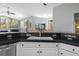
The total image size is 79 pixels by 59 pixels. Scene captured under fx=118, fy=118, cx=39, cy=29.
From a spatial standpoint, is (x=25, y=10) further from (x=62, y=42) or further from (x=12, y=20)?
(x=62, y=42)

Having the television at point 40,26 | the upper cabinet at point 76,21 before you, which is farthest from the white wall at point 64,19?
the television at point 40,26

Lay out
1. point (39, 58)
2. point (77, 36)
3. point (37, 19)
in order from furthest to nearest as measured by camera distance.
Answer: point (37, 19)
point (77, 36)
point (39, 58)

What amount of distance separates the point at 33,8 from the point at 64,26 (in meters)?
0.86

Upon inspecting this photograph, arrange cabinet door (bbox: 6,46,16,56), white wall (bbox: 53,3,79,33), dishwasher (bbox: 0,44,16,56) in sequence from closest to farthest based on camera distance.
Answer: dishwasher (bbox: 0,44,16,56)
cabinet door (bbox: 6,46,16,56)
white wall (bbox: 53,3,79,33)

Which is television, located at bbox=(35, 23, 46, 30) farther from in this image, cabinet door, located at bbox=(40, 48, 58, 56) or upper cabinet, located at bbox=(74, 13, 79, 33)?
upper cabinet, located at bbox=(74, 13, 79, 33)

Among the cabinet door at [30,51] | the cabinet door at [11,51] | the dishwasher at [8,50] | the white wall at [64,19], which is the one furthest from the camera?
the white wall at [64,19]

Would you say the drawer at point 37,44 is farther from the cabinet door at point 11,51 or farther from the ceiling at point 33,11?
the ceiling at point 33,11

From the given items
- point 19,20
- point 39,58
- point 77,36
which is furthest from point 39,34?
point 39,58

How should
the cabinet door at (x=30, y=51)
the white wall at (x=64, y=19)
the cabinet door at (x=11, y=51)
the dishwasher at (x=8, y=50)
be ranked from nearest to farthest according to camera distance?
the dishwasher at (x=8, y=50) < the cabinet door at (x=11, y=51) < the cabinet door at (x=30, y=51) < the white wall at (x=64, y=19)

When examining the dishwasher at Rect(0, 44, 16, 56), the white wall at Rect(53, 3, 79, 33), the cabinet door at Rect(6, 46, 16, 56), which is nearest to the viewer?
the dishwasher at Rect(0, 44, 16, 56)

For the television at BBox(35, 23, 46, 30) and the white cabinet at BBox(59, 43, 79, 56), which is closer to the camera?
the white cabinet at BBox(59, 43, 79, 56)

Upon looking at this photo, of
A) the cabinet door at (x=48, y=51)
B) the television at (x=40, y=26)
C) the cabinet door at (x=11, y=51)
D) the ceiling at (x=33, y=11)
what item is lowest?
the cabinet door at (x=48, y=51)

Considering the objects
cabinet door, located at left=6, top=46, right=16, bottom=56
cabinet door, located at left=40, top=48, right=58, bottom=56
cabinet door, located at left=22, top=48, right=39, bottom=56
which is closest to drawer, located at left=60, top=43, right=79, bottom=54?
cabinet door, located at left=40, top=48, right=58, bottom=56

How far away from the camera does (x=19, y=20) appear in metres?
2.65
